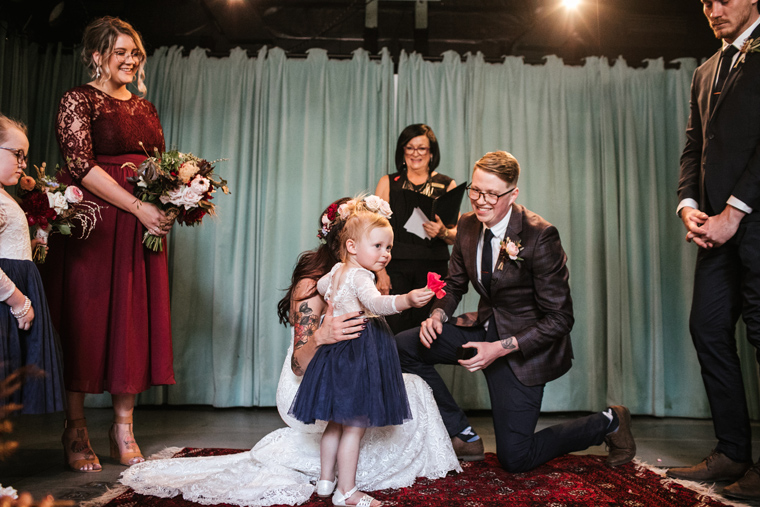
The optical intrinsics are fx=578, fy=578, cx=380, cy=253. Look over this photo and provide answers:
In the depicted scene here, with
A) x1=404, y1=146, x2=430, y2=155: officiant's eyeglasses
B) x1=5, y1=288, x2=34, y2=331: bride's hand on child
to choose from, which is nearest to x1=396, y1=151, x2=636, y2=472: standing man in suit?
x1=404, y1=146, x2=430, y2=155: officiant's eyeglasses

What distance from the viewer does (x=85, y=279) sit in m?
2.65

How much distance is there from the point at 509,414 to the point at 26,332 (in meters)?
2.02

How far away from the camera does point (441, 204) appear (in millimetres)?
3549

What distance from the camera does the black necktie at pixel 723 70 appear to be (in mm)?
2451

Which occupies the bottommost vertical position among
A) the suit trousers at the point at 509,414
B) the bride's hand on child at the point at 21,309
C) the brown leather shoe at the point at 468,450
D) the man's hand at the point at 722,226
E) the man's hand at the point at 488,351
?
the brown leather shoe at the point at 468,450

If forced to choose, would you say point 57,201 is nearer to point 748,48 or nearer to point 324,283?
point 324,283

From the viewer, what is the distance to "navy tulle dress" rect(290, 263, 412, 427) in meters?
2.02

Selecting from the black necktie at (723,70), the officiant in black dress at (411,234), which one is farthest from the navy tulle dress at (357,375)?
the black necktie at (723,70)

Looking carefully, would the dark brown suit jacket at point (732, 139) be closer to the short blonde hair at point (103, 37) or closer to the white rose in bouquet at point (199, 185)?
the white rose in bouquet at point (199, 185)

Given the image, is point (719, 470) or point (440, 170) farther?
point (440, 170)

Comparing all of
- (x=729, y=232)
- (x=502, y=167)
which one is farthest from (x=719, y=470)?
(x=502, y=167)

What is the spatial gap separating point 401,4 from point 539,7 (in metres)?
1.14

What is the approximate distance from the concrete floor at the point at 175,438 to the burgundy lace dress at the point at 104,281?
40 cm

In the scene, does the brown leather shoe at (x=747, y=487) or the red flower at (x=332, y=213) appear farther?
the red flower at (x=332, y=213)
